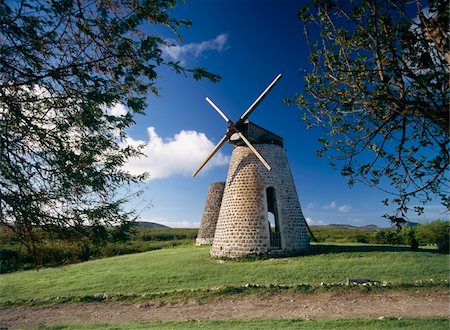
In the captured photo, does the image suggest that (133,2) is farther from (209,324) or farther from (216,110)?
(216,110)

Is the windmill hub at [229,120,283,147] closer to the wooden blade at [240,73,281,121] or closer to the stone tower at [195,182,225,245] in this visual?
the wooden blade at [240,73,281,121]

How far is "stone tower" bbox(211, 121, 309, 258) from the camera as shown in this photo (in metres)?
17.8

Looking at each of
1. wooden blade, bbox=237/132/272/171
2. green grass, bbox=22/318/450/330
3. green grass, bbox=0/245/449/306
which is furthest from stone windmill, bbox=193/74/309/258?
green grass, bbox=22/318/450/330

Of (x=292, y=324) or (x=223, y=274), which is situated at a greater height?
(x=223, y=274)

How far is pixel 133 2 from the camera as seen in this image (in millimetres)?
4906

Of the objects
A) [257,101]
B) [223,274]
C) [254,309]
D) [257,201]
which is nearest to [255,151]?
[257,201]

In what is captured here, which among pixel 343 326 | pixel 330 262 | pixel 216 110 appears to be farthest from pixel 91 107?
pixel 216 110

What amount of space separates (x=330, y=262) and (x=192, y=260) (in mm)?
7791

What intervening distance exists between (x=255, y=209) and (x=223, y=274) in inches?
185

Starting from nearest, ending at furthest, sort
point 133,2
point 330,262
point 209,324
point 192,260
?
point 133,2, point 209,324, point 330,262, point 192,260

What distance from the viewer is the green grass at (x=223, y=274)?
13.1m

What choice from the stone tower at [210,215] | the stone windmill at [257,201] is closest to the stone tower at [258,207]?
the stone windmill at [257,201]

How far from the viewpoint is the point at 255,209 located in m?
18.1

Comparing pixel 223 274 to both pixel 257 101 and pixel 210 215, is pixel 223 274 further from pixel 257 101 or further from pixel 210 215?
pixel 210 215
